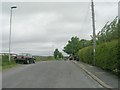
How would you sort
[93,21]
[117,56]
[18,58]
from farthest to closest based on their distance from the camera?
[18,58] → [93,21] → [117,56]

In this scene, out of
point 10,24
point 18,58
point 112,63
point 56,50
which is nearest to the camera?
point 112,63

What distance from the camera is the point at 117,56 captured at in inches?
667

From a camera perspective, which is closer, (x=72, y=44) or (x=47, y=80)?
(x=47, y=80)

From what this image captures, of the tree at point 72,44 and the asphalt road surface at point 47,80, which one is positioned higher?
the tree at point 72,44

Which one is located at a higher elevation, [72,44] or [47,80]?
[72,44]

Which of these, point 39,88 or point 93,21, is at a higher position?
point 93,21

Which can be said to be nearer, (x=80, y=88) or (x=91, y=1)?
(x=80, y=88)

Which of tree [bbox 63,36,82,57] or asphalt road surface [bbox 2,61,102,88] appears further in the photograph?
tree [bbox 63,36,82,57]

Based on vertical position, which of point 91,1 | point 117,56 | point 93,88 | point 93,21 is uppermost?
point 91,1

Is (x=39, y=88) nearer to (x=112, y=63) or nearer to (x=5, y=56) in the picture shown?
(x=112, y=63)

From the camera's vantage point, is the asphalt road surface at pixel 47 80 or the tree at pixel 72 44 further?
the tree at pixel 72 44

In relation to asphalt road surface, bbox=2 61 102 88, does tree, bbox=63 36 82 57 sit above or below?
above

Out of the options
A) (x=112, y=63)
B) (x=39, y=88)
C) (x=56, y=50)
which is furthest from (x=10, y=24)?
(x=56, y=50)

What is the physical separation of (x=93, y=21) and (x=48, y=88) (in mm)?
21163
